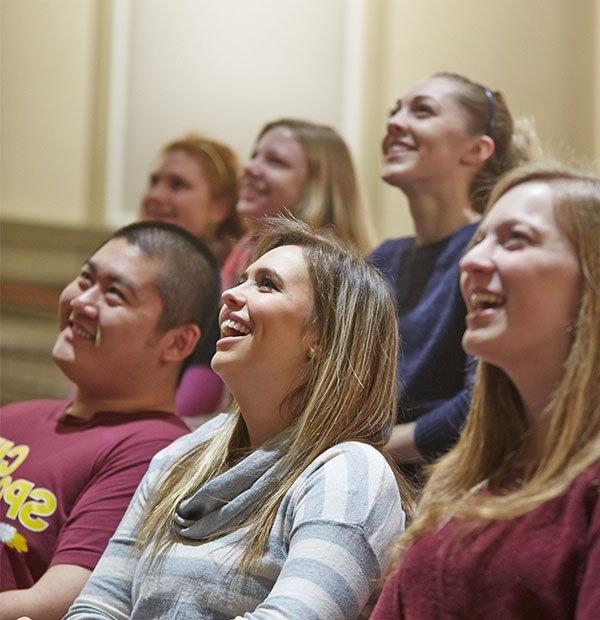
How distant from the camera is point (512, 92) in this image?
2.56 metres

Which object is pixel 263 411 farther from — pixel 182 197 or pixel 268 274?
pixel 182 197

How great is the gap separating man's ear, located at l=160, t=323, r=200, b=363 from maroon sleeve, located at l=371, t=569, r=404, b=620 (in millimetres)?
743

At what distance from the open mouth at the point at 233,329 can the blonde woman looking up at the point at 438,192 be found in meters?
0.49

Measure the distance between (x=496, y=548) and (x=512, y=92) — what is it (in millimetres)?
1661

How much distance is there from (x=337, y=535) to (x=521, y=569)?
0.24 metres

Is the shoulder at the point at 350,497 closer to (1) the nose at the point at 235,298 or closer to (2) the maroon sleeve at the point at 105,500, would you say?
(1) the nose at the point at 235,298

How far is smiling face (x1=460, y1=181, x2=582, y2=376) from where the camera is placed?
118 cm

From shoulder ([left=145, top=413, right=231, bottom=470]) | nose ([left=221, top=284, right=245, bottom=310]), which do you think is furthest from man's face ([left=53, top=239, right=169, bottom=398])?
nose ([left=221, top=284, right=245, bottom=310])

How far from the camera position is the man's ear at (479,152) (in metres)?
2.07

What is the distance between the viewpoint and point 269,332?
4.69ft

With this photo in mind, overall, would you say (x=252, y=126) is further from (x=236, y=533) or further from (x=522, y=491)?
(x=522, y=491)

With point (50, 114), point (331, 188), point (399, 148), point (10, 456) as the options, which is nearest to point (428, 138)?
point (399, 148)

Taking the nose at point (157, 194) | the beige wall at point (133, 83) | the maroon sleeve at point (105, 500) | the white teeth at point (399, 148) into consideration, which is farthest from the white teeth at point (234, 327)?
the beige wall at point (133, 83)

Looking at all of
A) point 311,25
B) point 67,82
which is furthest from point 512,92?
point 67,82
